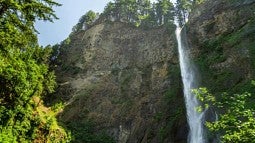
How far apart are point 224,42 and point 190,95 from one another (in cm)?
703

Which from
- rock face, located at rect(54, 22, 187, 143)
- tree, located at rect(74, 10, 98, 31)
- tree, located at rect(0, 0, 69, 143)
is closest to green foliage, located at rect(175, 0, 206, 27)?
rock face, located at rect(54, 22, 187, 143)

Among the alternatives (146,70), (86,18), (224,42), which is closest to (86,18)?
(86,18)

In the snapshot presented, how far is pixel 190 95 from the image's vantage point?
37.5 metres

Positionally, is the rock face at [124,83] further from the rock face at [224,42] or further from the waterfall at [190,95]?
the rock face at [224,42]

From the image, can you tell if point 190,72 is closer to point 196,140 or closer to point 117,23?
point 196,140

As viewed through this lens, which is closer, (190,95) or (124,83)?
(190,95)

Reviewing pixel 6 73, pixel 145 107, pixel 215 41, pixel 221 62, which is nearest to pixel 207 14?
pixel 215 41

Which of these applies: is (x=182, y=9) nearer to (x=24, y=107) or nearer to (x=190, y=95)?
(x=190, y=95)

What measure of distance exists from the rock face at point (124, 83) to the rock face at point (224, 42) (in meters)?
3.84

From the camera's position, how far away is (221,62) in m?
36.8

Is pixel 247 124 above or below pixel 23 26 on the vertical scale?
below

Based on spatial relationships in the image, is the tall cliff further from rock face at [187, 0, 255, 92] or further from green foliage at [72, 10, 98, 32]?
green foliage at [72, 10, 98, 32]

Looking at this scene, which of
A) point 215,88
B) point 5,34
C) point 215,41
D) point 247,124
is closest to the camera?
point 247,124

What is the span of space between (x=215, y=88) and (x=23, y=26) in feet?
81.0
